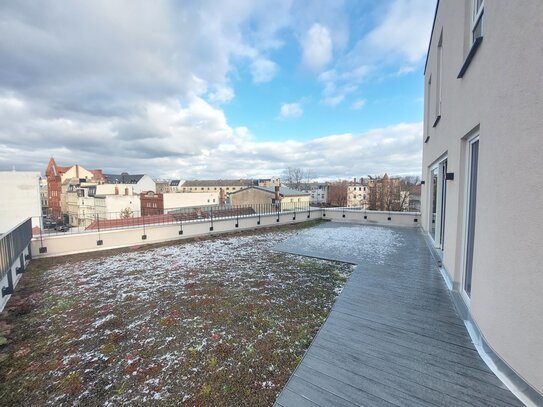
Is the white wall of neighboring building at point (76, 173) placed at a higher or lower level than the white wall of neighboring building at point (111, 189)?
higher

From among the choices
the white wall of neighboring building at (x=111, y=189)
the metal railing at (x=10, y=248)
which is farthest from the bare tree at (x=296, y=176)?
the metal railing at (x=10, y=248)

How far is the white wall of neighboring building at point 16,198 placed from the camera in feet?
42.2

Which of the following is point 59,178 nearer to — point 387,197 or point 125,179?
point 125,179

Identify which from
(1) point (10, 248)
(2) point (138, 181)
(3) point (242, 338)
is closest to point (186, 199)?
(2) point (138, 181)

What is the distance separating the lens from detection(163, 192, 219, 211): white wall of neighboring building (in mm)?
29275

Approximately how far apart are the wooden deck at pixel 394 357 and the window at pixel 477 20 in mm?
3535

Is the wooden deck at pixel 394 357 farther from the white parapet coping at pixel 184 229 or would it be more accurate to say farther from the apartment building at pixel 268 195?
the apartment building at pixel 268 195

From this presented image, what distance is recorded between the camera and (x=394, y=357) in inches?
84.7

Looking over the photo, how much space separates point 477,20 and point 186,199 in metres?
32.1

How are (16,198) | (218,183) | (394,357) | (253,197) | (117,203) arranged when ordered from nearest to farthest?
Result: (394,357), (16,198), (117,203), (253,197), (218,183)

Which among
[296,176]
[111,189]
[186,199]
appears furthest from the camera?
[296,176]

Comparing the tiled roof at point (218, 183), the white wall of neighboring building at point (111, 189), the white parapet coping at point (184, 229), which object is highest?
the tiled roof at point (218, 183)

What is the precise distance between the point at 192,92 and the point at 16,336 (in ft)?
36.2

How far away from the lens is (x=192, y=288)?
393cm
